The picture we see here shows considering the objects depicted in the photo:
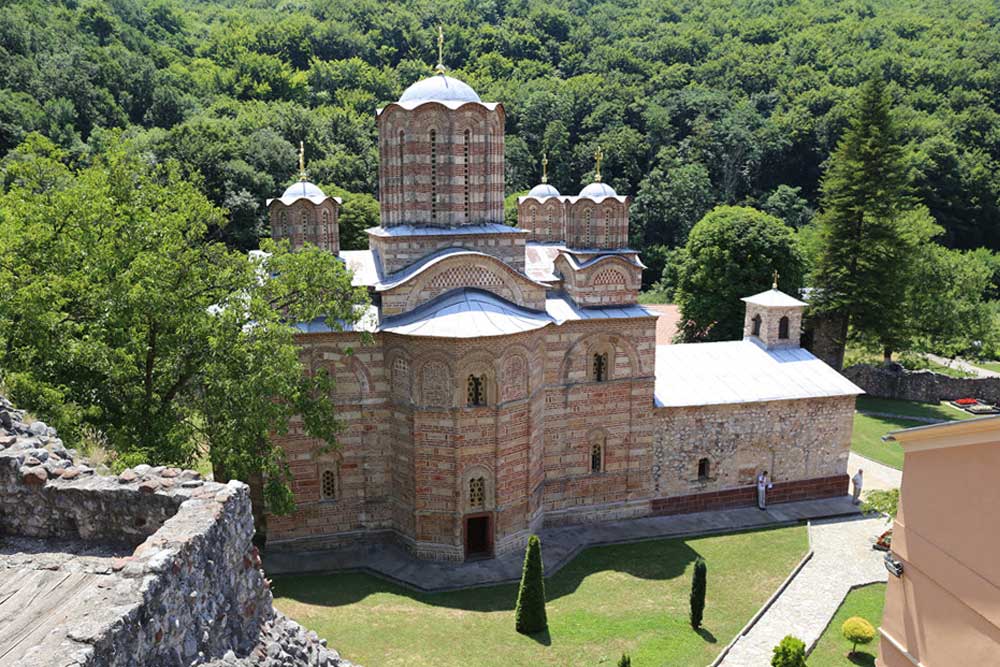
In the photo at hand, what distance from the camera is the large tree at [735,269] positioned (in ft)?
97.1

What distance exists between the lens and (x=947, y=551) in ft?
31.4

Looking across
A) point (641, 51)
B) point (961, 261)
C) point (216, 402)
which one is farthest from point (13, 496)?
point (641, 51)

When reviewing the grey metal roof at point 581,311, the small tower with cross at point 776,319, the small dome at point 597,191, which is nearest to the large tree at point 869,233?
the small tower with cross at point 776,319

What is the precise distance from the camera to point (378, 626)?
13633mm

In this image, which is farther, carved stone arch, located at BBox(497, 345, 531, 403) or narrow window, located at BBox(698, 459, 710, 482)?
narrow window, located at BBox(698, 459, 710, 482)

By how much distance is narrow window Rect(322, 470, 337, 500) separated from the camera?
16.6 metres

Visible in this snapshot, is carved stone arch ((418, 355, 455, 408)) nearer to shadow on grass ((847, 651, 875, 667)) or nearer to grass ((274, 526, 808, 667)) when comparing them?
grass ((274, 526, 808, 667))

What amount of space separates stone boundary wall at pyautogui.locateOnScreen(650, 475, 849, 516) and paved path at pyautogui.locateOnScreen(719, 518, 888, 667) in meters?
1.21

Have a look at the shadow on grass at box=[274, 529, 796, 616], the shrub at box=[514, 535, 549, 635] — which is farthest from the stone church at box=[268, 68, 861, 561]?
the shrub at box=[514, 535, 549, 635]

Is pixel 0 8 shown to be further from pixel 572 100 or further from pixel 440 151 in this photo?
pixel 440 151

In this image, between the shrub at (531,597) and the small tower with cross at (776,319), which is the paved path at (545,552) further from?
the small tower with cross at (776,319)

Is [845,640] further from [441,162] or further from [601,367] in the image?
[441,162]

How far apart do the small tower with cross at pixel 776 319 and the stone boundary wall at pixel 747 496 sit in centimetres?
409

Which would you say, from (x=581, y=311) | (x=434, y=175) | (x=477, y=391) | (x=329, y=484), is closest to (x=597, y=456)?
(x=581, y=311)
